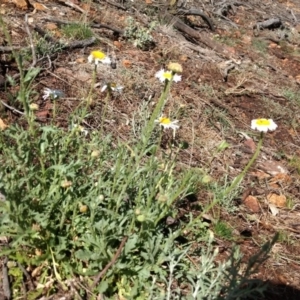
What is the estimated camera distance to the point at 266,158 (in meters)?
3.79

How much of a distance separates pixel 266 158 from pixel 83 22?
6.48 feet

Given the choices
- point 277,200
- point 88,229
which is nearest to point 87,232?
point 88,229

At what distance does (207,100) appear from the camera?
4.18 m

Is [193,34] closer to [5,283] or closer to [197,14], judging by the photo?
[197,14]

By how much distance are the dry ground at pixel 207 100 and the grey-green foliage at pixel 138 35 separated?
2.3 inches

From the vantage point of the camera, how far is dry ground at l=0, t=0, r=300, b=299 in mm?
3053

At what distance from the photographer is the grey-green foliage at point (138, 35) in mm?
4559

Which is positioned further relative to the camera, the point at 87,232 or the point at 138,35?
the point at 138,35

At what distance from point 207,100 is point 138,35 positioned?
0.97m

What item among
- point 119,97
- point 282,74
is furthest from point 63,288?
point 282,74

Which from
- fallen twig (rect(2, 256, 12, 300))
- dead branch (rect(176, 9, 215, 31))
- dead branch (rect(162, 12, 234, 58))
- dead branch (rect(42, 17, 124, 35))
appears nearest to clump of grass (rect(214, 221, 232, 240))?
fallen twig (rect(2, 256, 12, 300))

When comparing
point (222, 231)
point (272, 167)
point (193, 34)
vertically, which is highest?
point (222, 231)

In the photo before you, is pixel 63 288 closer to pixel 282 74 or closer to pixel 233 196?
pixel 233 196

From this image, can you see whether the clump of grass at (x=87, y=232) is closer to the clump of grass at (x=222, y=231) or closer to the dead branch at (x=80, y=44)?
the clump of grass at (x=222, y=231)
